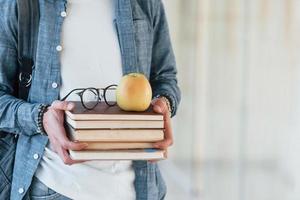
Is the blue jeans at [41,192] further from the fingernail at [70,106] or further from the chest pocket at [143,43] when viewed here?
the chest pocket at [143,43]

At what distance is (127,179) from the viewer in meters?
1.09

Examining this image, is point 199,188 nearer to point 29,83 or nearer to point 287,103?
point 287,103

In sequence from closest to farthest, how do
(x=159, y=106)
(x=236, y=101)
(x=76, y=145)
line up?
(x=76, y=145) < (x=159, y=106) < (x=236, y=101)

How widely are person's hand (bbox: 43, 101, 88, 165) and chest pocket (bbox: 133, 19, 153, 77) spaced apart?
0.25 metres

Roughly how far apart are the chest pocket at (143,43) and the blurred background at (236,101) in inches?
49.4

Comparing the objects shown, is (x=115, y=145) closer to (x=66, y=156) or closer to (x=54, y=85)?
(x=66, y=156)

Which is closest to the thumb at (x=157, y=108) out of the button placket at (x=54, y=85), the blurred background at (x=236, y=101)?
the button placket at (x=54, y=85)

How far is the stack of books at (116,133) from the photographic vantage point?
0.88 meters

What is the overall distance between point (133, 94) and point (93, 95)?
170 millimetres

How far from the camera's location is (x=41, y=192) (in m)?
1.07

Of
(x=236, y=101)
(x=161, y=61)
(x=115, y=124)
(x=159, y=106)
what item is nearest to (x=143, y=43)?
(x=161, y=61)

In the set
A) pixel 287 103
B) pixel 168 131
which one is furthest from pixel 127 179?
pixel 287 103

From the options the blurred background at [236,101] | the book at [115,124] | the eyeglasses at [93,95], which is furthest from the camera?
the blurred background at [236,101]

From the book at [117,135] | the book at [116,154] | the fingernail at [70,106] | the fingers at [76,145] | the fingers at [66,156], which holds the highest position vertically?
the fingernail at [70,106]
